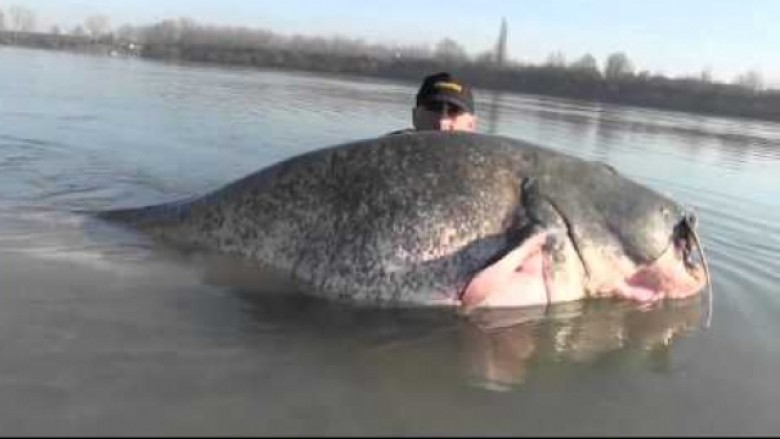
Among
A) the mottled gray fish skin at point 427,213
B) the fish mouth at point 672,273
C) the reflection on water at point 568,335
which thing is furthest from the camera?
the fish mouth at point 672,273

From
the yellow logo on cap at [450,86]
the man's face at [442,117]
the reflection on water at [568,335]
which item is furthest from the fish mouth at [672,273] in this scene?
the yellow logo on cap at [450,86]

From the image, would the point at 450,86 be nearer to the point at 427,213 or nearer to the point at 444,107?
the point at 444,107

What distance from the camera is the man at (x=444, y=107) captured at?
7.50 meters

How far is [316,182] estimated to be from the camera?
6.14 metres

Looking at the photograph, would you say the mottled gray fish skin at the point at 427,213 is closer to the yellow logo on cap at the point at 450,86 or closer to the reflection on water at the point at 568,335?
the reflection on water at the point at 568,335

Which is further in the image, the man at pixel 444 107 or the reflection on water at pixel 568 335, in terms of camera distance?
the man at pixel 444 107

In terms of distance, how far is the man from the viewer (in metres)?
7.50

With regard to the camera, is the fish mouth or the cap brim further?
the cap brim

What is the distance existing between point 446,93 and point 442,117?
0.63 feet

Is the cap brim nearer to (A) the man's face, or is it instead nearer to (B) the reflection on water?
(A) the man's face

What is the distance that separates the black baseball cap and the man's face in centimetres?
3

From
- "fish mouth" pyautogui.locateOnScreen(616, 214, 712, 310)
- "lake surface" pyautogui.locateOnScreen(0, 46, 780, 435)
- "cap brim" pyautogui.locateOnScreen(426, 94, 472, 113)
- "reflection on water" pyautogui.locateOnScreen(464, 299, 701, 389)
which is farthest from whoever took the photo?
"cap brim" pyautogui.locateOnScreen(426, 94, 472, 113)

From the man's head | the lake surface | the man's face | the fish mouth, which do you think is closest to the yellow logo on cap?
the man's head

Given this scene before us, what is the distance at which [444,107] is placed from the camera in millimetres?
7500
